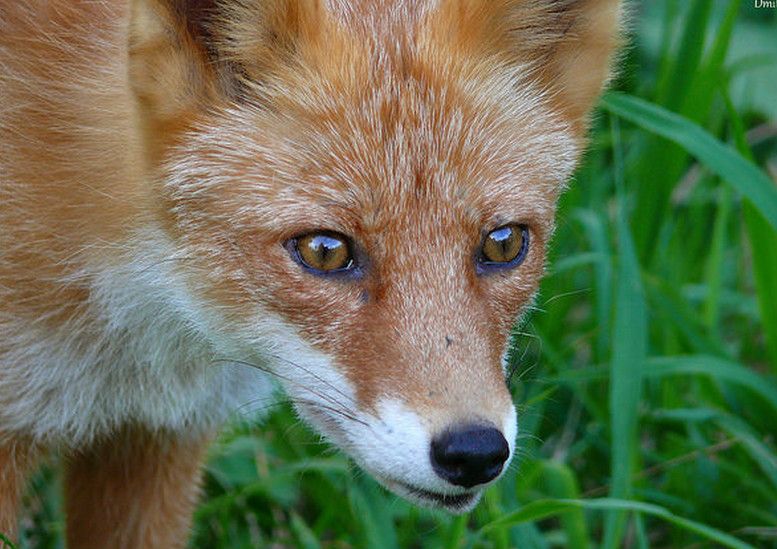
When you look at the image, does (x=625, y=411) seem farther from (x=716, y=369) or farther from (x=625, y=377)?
(x=716, y=369)

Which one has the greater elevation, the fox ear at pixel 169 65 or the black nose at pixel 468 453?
the fox ear at pixel 169 65

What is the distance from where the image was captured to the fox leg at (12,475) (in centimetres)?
448

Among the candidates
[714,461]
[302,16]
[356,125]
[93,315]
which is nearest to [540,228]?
[356,125]

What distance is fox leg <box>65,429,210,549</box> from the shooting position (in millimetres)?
5094

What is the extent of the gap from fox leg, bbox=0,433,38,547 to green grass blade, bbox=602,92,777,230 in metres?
2.38

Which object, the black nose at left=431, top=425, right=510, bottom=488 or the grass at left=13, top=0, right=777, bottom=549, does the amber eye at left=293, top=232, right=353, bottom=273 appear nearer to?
the black nose at left=431, top=425, right=510, bottom=488

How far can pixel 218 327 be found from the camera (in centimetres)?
414

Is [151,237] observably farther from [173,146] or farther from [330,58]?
[330,58]

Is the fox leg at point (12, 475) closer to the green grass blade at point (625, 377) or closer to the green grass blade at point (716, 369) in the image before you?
the green grass blade at point (625, 377)

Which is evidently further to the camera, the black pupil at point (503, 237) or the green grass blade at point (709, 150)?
the green grass blade at point (709, 150)

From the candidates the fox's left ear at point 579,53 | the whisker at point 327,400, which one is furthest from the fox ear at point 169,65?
the fox's left ear at point 579,53

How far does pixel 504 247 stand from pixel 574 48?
809 mm

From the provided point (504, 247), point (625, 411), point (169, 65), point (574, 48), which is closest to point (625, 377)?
point (625, 411)

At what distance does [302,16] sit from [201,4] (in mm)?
307
